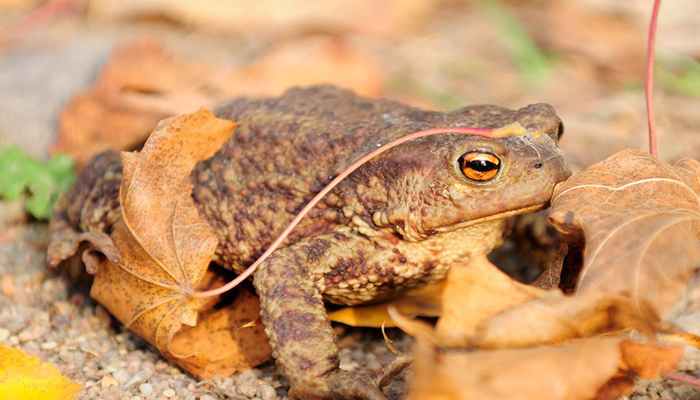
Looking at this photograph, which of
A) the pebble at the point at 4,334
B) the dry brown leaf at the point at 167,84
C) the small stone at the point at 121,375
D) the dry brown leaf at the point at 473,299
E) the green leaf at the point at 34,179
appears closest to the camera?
the dry brown leaf at the point at 473,299

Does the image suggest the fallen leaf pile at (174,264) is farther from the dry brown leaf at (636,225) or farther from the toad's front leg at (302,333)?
the dry brown leaf at (636,225)

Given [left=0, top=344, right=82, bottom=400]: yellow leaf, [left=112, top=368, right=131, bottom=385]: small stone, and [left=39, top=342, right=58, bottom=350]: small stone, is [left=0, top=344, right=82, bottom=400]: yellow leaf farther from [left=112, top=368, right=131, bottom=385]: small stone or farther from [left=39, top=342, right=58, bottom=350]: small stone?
[left=39, top=342, right=58, bottom=350]: small stone

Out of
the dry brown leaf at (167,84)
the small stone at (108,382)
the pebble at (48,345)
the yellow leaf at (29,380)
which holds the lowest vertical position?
the small stone at (108,382)

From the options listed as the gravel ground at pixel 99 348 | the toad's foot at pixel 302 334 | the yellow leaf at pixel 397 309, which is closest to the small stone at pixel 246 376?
the gravel ground at pixel 99 348

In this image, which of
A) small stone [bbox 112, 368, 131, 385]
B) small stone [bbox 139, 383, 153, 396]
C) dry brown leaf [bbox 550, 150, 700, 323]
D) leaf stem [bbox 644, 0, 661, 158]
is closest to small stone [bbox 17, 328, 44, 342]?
small stone [bbox 112, 368, 131, 385]

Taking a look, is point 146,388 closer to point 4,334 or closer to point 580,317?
point 4,334

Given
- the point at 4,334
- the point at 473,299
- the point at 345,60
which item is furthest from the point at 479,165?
the point at 345,60
